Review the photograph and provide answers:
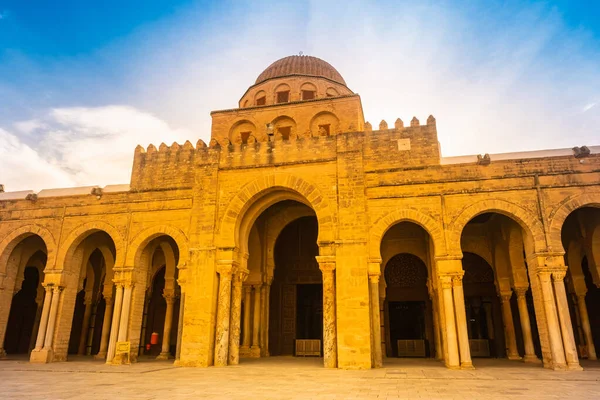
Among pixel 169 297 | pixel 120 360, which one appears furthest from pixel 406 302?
pixel 120 360

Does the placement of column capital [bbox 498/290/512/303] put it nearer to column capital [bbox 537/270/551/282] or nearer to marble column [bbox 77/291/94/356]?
column capital [bbox 537/270/551/282]

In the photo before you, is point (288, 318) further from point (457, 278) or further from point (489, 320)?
point (489, 320)

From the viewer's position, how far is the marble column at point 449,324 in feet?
35.7

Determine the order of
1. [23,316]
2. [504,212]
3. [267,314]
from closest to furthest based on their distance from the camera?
1. [504,212]
2. [267,314]
3. [23,316]

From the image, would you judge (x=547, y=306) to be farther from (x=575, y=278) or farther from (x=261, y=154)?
(x=261, y=154)

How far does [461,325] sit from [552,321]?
222 cm

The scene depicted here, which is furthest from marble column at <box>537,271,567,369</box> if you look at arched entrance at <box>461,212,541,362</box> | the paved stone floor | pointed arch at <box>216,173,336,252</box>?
pointed arch at <box>216,173,336,252</box>

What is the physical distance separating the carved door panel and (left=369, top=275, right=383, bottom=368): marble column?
17.8 ft

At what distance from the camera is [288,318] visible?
55.3 ft

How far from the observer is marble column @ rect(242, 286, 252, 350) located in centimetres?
1529

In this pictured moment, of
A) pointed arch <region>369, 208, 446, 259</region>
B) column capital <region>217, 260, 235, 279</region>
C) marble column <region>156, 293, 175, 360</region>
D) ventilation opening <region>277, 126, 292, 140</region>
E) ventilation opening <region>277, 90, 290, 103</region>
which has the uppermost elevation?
ventilation opening <region>277, 90, 290, 103</region>

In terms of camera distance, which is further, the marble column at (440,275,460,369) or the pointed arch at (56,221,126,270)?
the pointed arch at (56,221,126,270)

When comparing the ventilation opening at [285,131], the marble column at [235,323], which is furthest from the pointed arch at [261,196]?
the ventilation opening at [285,131]

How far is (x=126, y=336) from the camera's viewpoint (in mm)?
13211
